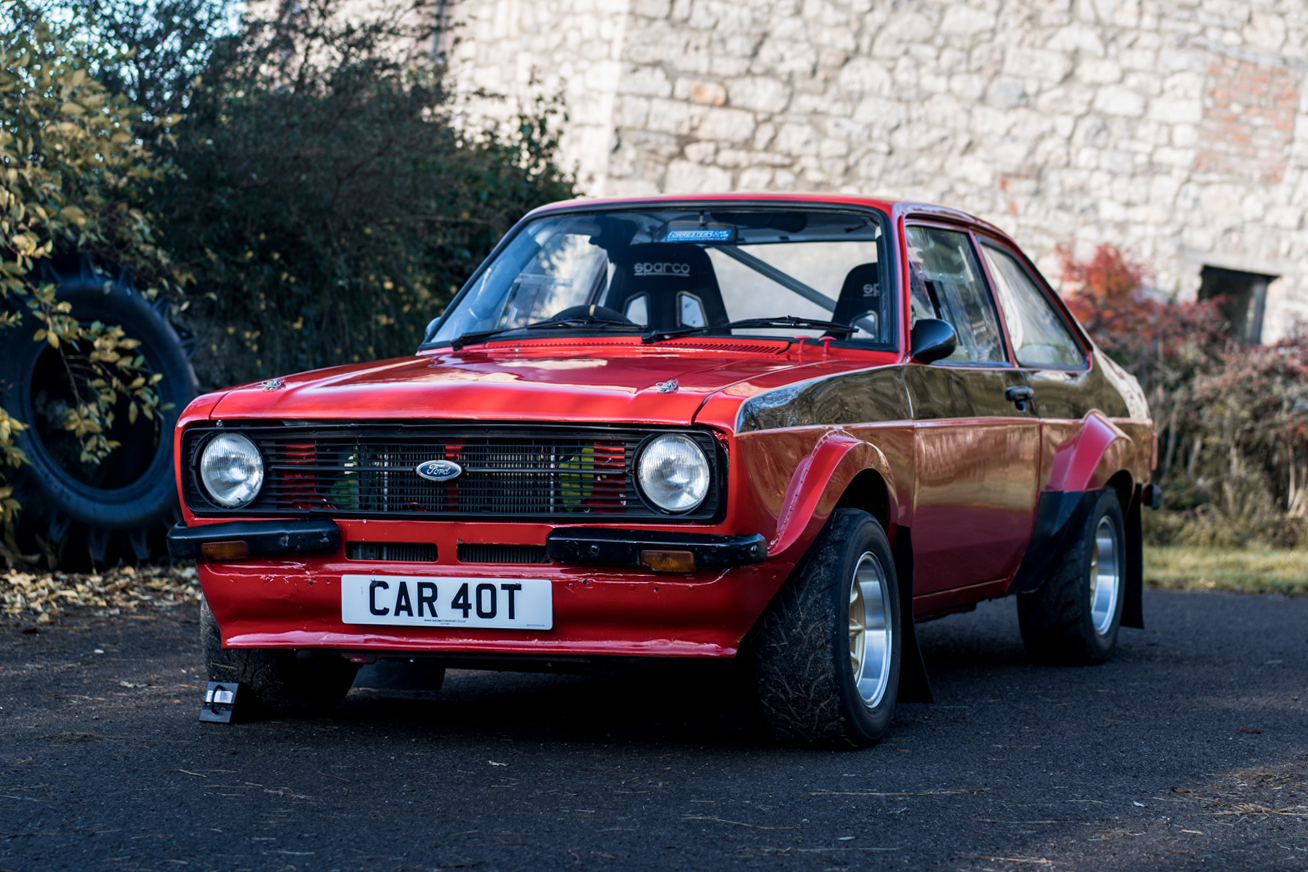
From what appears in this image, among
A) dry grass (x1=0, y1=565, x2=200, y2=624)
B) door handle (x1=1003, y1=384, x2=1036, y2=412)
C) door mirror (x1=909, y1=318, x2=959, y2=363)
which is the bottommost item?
dry grass (x1=0, y1=565, x2=200, y2=624)

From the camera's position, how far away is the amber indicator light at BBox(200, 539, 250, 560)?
4.11 metres

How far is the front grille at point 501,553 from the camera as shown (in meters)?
3.97

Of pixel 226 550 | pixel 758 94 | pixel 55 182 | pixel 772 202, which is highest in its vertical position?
pixel 758 94

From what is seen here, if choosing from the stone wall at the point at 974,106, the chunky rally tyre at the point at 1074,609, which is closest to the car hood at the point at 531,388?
the chunky rally tyre at the point at 1074,609

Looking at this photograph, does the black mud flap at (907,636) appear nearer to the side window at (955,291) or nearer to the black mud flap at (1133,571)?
the side window at (955,291)

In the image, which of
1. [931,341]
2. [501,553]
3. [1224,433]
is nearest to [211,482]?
[501,553]

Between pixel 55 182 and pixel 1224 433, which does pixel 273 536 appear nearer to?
pixel 55 182

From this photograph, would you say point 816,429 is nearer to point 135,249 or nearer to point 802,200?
point 802,200

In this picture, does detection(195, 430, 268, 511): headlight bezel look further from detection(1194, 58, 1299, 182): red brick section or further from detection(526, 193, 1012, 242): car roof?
detection(1194, 58, 1299, 182): red brick section

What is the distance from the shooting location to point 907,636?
15.2ft

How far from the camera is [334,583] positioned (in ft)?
13.3

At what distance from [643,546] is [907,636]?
1166mm

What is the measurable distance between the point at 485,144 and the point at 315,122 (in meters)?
2.96

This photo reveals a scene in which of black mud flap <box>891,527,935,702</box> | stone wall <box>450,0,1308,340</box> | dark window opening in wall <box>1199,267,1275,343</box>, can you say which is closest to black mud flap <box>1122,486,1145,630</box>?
black mud flap <box>891,527,935,702</box>
